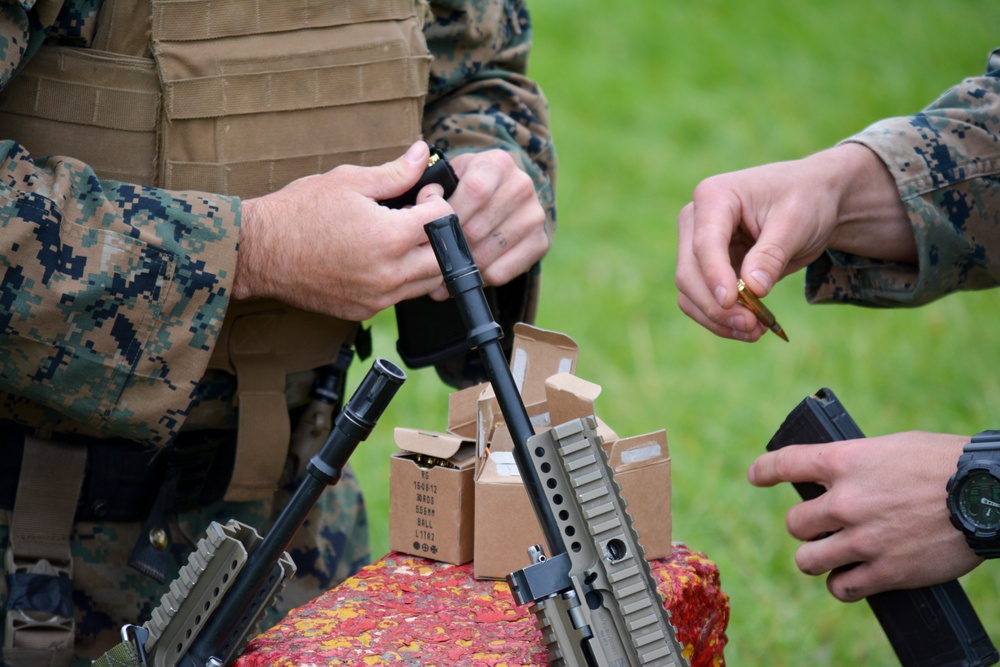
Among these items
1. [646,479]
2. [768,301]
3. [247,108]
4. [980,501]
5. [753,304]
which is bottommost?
[980,501]

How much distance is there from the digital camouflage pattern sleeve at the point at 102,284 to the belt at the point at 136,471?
0.20 metres

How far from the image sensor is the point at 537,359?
1.81 meters

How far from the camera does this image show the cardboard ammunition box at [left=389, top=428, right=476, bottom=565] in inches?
65.4

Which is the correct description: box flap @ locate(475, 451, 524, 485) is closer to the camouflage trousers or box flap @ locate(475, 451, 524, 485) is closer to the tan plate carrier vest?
the tan plate carrier vest

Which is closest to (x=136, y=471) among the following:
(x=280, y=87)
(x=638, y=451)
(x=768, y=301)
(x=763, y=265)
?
(x=280, y=87)

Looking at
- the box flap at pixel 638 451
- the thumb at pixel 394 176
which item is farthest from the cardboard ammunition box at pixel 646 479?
the thumb at pixel 394 176

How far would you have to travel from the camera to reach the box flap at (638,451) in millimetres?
1634

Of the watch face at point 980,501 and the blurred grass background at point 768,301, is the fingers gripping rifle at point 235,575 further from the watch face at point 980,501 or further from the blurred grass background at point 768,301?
the blurred grass background at point 768,301

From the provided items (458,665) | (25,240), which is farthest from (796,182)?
(25,240)

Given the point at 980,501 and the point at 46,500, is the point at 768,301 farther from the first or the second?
the point at 46,500

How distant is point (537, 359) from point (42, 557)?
894mm

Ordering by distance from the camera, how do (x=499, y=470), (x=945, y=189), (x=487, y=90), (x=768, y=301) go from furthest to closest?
(x=768, y=301) < (x=487, y=90) < (x=945, y=189) < (x=499, y=470)

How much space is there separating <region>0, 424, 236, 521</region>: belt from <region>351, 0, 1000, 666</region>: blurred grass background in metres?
1.77

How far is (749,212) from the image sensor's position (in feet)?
6.40
